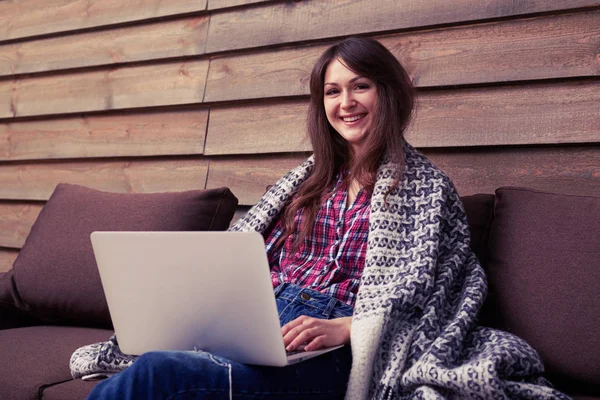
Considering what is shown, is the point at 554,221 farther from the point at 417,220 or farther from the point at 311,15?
the point at 311,15

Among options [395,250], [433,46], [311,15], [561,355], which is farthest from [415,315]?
[311,15]

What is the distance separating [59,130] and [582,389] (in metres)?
2.44

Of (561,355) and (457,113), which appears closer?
(561,355)

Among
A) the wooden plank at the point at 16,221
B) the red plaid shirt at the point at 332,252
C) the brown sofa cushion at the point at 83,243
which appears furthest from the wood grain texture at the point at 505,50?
the wooden plank at the point at 16,221

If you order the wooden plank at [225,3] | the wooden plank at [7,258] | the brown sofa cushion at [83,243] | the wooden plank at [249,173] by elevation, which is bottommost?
the wooden plank at [7,258]

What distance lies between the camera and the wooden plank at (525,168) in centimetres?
197

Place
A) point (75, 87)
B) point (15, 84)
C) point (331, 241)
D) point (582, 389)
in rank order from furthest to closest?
1. point (15, 84)
2. point (75, 87)
3. point (331, 241)
4. point (582, 389)

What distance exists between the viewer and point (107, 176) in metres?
3.00

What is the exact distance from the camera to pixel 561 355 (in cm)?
154

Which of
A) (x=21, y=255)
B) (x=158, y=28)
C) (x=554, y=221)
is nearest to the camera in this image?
(x=554, y=221)

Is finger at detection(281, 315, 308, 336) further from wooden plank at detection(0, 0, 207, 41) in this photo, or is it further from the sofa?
wooden plank at detection(0, 0, 207, 41)

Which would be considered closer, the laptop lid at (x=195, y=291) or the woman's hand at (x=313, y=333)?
the laptop lid at (x=195, y=291)

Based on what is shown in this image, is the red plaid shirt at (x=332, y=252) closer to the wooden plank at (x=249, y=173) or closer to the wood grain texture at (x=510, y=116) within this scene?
the wood grain texture at (x=510, y=116)

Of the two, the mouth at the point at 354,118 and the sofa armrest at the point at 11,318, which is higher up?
the mouth at the point at 354,118
